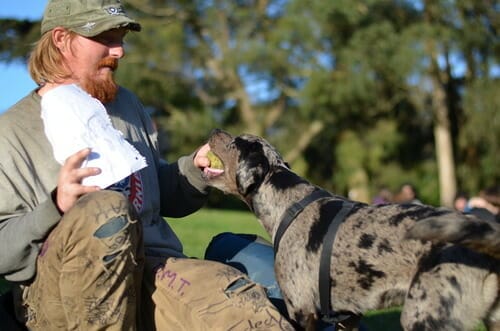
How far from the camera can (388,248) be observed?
401cm

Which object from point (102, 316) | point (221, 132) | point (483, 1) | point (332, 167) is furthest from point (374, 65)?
point (102, 316)

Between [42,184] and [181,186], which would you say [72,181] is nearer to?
[42,184]

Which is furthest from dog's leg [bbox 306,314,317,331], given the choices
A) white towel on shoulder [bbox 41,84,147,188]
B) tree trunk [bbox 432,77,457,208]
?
tree trunk [bbox 432,77,457,208]

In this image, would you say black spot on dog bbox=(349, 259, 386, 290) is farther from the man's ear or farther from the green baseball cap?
the man's ear

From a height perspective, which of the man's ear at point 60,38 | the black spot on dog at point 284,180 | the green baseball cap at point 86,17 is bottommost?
the black spot on dog at point 284,180

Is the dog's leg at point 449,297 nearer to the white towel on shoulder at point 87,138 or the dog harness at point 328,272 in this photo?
the dog harness at point 328,272

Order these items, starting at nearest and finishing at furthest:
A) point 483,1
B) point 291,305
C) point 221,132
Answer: point 291,305 → point 221,132 → point 483,1

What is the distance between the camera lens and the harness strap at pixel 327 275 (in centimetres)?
420

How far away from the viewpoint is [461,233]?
363cm

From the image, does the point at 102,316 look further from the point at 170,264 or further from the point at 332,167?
the point at 332,167

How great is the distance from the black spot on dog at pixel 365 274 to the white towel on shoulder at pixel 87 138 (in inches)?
49.9

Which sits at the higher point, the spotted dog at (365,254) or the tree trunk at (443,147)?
the spotted dog at (365,254)

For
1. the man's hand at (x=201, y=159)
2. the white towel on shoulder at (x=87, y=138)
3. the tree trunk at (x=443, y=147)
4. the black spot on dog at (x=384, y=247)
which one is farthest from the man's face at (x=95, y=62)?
the tree trunk at (x=443, y=147)

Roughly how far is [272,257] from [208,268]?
0.88 meters
